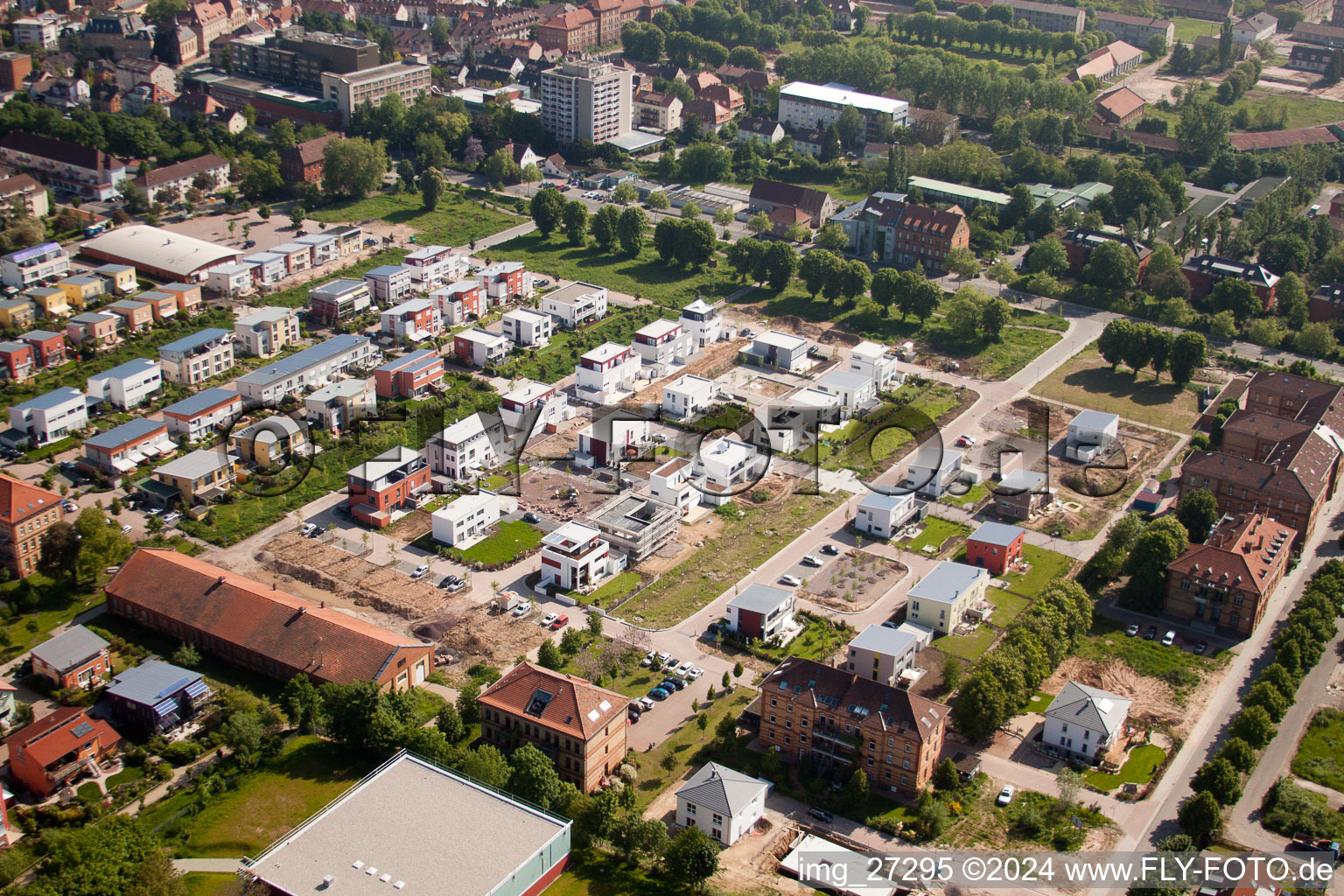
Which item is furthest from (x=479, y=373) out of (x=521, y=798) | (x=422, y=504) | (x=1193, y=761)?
(x=1193, y=761)

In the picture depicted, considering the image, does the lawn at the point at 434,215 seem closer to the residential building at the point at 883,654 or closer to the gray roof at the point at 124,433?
the gray roof at the point at 124,433

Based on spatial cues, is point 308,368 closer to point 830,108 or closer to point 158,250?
point 158,250

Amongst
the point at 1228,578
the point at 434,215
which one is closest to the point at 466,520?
the point at 1228,578

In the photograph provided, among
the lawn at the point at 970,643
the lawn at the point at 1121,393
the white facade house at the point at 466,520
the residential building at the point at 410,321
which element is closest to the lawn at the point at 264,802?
the white facade house at the point at 466,520

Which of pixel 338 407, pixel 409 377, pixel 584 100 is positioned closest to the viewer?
pixel 338 407

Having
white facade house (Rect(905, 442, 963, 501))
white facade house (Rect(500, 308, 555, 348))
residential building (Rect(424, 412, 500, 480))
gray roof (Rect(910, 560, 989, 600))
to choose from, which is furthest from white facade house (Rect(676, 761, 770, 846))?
white facade house (Rect(500, 308, 555, 348))
